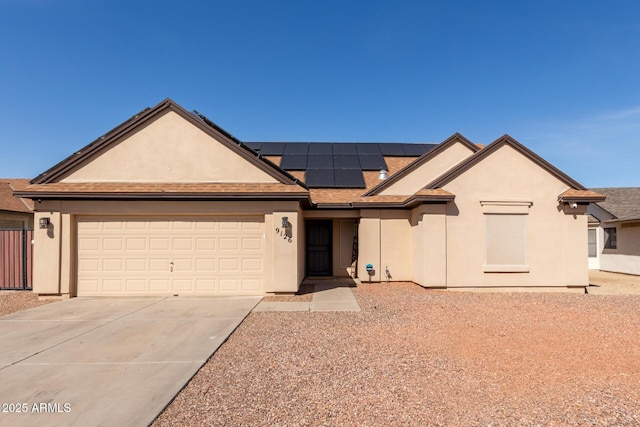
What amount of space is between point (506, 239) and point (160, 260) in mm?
11630

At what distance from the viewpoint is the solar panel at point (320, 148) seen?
2028 cm

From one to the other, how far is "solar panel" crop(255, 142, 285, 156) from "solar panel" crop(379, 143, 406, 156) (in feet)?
19.3

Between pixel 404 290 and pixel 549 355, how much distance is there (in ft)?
21.5

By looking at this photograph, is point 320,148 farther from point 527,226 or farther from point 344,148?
point 527,226

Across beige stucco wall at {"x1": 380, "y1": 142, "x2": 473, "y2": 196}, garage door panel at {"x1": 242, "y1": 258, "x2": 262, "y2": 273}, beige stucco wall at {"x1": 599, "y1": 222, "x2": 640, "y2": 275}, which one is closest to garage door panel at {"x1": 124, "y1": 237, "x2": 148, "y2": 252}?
garage door panel at {"x1": 242, "y1": 258, "x2": 262, "y2": 273}

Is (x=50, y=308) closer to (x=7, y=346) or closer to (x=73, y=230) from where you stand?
(x=73, y=230)

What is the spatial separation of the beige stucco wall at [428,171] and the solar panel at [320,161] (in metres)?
4.55

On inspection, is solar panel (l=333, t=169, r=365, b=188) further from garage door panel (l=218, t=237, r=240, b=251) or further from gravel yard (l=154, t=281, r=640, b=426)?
gravel yard (l=154, t=281, r=640, b=426)

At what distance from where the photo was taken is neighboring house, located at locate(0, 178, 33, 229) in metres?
20.9

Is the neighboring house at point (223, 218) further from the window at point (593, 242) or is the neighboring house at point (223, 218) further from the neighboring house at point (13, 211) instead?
the neighboring house at point (13, 211)

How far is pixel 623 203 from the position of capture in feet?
68.8

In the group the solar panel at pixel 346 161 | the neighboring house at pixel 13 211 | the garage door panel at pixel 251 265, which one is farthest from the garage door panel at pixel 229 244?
the neighboring house at pixel 13 211

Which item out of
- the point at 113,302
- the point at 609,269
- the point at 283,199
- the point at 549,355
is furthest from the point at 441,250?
the point at 609,269

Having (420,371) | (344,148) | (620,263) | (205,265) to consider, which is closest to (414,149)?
(344,148)
